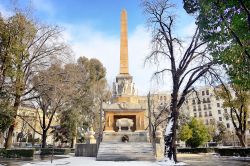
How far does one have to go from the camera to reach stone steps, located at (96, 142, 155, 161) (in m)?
16.6

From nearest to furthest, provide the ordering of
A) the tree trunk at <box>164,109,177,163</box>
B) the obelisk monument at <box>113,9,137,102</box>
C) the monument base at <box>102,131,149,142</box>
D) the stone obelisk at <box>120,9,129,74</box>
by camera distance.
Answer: the tree trunk at <box>164,109,177,163</box>, the monument base at <box>102,131,149,142</box>, the obelisk monument at <box>113,9,137,102</box>, the stone obelisk at <box>120,9,129,74</box>

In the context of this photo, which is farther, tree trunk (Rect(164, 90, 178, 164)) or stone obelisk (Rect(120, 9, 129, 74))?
stone obelisk (Rect(120, 9, 129, 74))

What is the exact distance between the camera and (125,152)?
681 inches

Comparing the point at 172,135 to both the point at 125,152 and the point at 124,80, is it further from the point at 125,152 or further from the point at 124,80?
the point at 124,80

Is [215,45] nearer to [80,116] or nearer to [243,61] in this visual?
[243,61]

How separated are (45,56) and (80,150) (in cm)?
944

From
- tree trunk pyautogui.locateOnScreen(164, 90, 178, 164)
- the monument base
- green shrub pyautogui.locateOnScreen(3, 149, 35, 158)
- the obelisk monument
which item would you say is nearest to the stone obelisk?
the obelisk monument

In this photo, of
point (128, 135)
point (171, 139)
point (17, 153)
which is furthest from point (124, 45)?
point (17, 153)

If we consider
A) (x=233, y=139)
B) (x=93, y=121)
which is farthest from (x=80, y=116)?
(x=233, y=139)

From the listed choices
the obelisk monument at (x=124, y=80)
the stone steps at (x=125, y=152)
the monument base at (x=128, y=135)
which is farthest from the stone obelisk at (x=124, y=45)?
the stone steps at (x=125, y=152)

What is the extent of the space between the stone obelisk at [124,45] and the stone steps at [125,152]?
8477mm

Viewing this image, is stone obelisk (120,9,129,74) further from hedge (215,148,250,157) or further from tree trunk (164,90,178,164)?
hedge (215,148,250,157)

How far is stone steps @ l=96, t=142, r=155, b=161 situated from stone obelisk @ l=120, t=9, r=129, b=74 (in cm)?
848

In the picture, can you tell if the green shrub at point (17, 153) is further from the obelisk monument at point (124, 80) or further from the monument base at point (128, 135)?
the obelisk monument at point (124, 80)
